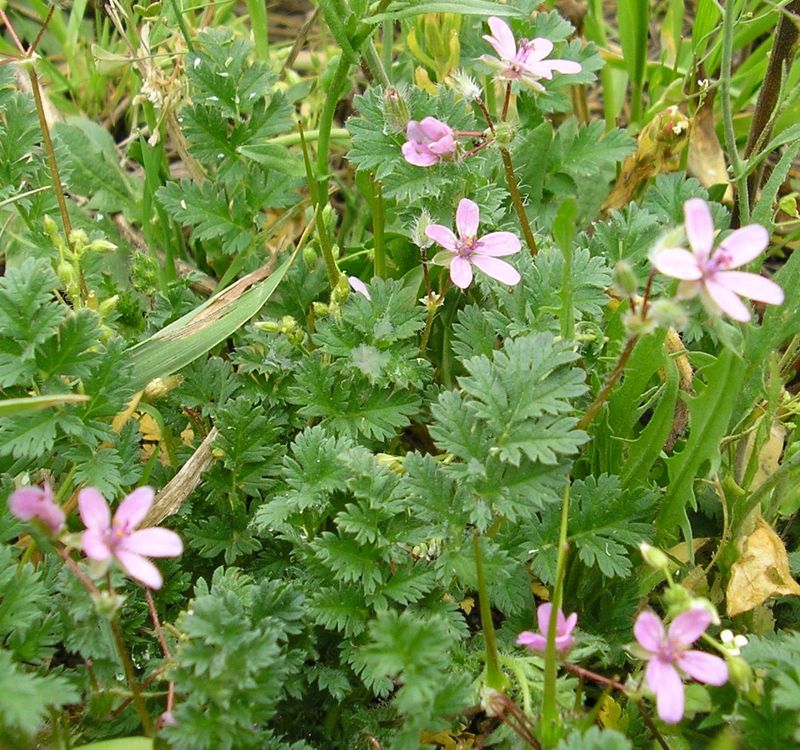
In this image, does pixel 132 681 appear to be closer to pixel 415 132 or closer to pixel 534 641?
pixel 534 641

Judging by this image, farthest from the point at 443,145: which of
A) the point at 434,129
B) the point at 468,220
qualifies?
the point at 468,220

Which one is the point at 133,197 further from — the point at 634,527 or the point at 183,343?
the point at 634,527

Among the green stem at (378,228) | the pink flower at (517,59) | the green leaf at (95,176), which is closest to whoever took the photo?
the pink flower at (517,59)

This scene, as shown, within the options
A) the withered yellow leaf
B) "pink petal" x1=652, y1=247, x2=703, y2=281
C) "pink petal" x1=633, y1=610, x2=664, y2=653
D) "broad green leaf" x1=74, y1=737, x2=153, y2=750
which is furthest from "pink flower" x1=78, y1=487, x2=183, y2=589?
the withered yellow leaf

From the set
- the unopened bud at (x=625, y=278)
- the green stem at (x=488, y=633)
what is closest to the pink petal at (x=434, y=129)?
the unopened bud at (x=625, y=278)

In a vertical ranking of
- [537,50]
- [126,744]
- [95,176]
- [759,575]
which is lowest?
[759,575]

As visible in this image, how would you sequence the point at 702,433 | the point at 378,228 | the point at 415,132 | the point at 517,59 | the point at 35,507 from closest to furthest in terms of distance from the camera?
the point at 35,507
the point at 702,433
the point at 415,132
the point at 517,59
the point at 378,228

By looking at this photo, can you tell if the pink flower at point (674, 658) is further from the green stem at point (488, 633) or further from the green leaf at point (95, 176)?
the green leaf at point (95, 176)
